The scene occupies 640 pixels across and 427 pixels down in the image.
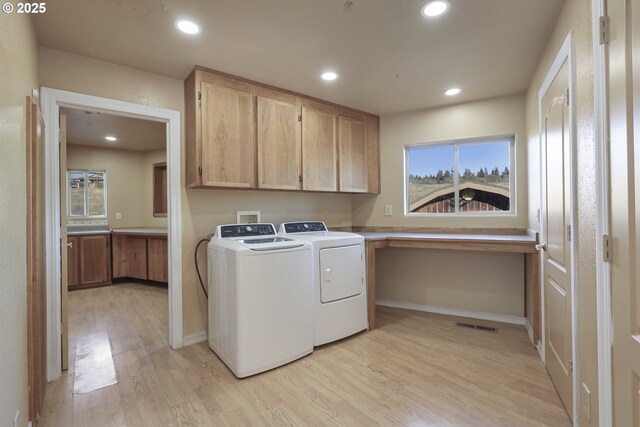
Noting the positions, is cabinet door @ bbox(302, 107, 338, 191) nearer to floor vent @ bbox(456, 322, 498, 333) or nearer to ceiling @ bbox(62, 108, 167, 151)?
floor vent @ bbox(456, 322, 498, 333)

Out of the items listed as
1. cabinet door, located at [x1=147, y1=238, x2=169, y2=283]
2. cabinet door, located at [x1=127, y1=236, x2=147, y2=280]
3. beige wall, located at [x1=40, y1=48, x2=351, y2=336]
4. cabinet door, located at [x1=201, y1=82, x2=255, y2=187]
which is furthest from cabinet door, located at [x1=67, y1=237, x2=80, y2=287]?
cabinet door, located at [x1=201, y1=82, x2=255, y2=187]

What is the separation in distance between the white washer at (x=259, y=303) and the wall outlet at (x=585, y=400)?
166 cm

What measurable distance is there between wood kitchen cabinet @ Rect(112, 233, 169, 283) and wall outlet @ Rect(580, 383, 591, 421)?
15.6 feet

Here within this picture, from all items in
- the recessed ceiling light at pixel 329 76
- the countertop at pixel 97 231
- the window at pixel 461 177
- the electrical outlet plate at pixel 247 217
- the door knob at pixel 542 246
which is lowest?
the door knob at pixel 542 246

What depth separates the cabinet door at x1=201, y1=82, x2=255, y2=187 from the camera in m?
2.41

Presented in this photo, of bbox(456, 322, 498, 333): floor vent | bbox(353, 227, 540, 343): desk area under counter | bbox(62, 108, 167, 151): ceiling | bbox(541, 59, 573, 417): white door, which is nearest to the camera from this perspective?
bbox(541, 59, 573, 417): white door

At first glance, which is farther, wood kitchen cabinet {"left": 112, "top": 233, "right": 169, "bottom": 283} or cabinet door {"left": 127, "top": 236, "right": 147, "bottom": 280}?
cabinet door {"left": 127, "top": 236, "right": 147, "bottom": 280}

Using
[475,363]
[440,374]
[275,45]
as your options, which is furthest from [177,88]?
[475,363]

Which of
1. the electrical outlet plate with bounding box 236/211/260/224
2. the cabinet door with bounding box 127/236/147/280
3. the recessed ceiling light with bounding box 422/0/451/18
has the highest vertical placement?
the recessed ceiling light with bounding box 422/0/451/18

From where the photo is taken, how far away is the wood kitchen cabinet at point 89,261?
4.52 m

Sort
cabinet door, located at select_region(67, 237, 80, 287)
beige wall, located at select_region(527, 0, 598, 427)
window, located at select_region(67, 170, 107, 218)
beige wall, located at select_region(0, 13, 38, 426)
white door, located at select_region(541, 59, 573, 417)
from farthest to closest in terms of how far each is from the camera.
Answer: window, located at select_region(67, 170, 107, 218) < cabinet door, located at select_region(67, 237, 80, 287) < white door, located at select_region(541, 59, 573, 417) < beige wall, located at select_region(527, 0, 598, 427) < beige wall, located at select_region(0, 13, 38, 426)

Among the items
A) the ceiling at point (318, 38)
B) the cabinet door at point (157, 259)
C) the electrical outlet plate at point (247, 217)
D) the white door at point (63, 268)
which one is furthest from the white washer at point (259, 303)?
the cabinet door at point (157, 259)

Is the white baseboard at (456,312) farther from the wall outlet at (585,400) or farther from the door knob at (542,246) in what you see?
the wall outlet at (585,400)

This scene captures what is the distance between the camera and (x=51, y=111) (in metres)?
2.08
